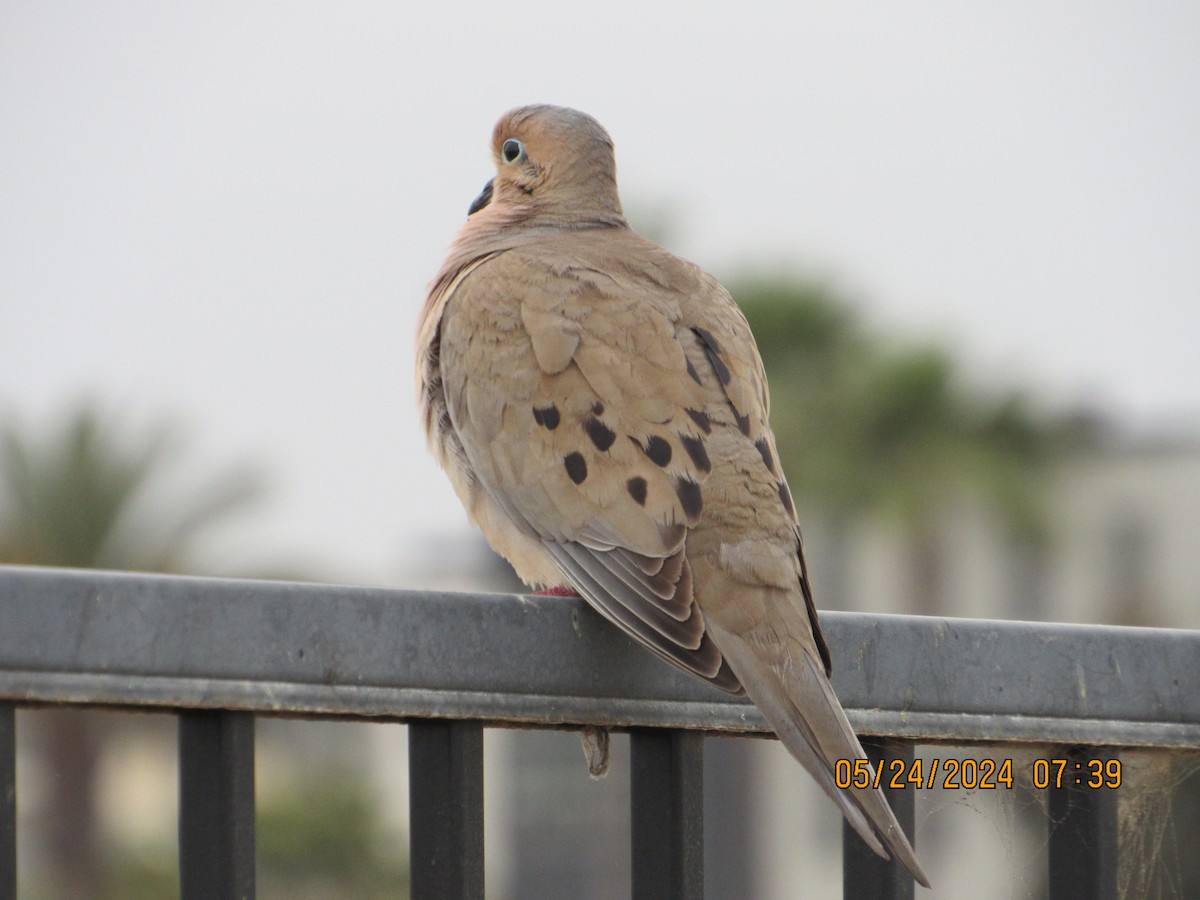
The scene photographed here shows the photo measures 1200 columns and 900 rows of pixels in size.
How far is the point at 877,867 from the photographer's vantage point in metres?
2.23

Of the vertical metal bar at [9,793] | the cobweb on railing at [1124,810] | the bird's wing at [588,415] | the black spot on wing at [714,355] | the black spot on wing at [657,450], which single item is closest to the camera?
the vertical metal bar at [9,793]

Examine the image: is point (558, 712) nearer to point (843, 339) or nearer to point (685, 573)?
point (685, 573)

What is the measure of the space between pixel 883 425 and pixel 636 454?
2551cm

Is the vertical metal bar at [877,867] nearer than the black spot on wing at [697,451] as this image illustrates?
Yes

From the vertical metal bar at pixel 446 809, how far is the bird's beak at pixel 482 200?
2.93 meters

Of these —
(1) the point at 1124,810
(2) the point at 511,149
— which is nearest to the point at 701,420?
(1) the point at 1124,810

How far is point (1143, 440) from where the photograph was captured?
3512cm

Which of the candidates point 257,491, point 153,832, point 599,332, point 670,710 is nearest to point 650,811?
point 670,710

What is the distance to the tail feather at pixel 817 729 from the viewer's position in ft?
6.53

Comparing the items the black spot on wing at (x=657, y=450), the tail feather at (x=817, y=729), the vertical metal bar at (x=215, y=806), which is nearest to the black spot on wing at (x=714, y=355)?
the black spot on wing at (x=657, y=450)

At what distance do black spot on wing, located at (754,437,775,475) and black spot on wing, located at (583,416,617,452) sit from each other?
0.28m

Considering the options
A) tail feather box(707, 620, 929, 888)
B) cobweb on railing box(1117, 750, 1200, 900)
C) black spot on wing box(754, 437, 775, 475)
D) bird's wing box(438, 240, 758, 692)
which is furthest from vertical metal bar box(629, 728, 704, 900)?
black spot on wing box(754, 437, 775, 475)

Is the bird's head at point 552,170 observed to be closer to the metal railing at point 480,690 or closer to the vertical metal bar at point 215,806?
the metal railing at point 480,690

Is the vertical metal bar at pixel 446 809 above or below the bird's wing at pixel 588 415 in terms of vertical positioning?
below
